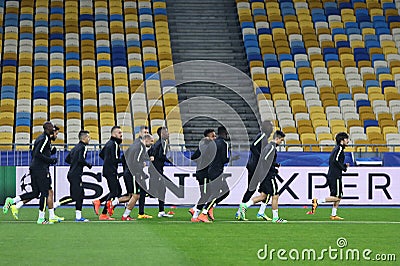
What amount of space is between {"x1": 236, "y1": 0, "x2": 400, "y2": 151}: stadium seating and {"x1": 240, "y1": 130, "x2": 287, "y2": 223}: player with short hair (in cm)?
1087

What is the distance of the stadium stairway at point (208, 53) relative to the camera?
32.7 metres

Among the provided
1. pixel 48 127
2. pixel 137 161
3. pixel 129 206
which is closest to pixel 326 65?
pixel 137 161

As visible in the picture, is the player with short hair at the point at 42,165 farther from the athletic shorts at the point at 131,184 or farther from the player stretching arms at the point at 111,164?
the athletic shorts at the point at 131,184

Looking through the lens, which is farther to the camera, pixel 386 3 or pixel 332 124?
pixel 386 3

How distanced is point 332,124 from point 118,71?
821 centimetres

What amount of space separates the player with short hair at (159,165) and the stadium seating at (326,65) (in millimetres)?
9010

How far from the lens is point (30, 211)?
22.7 m

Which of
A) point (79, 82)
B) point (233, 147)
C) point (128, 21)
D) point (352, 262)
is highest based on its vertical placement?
point (128, 21)

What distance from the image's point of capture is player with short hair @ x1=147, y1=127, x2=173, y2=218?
20875mm

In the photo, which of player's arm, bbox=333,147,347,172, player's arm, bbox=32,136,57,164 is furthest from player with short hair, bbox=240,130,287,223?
player's arm, bbox=32,136,57,164

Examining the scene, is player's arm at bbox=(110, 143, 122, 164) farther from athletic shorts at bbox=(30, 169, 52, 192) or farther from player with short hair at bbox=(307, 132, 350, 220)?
player with short hair at bbox=(307, 132, 350, 220)

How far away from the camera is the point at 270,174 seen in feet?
65.1

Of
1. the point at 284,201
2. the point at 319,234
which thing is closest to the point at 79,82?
the point at 284,201

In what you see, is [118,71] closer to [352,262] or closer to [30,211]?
[30,211]
